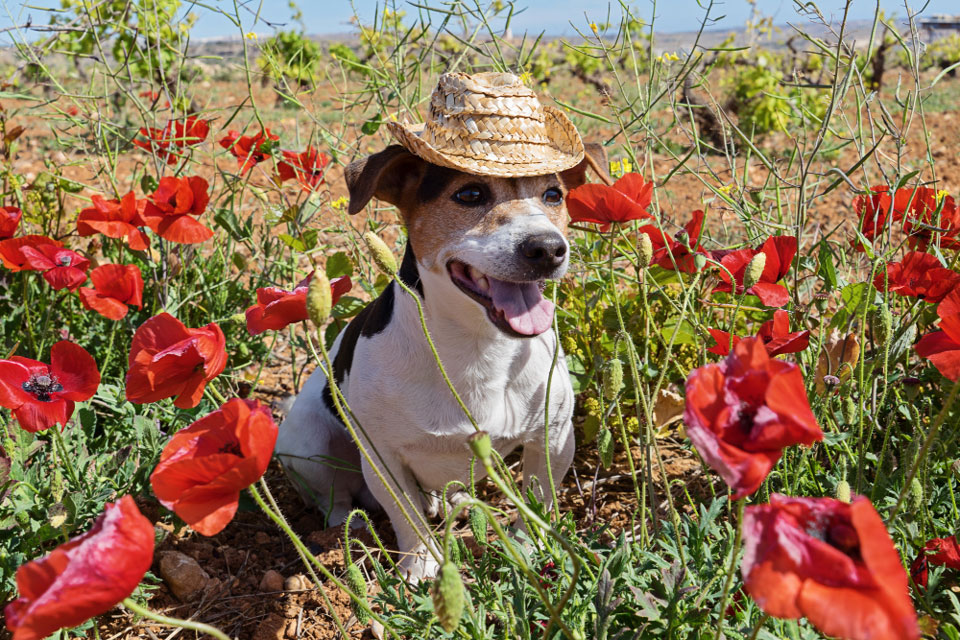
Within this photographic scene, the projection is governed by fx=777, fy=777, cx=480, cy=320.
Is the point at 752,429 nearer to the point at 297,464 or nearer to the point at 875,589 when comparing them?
the point at 875,589

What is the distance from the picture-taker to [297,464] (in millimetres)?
2965

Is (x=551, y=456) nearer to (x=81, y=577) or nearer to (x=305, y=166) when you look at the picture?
(x=305, y=166)

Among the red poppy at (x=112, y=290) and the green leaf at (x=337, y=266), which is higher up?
the red poppy at (x=112, y=290)

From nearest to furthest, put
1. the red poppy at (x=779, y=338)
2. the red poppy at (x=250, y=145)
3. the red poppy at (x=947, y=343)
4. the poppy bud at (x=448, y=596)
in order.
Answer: the poppy bud at (x=448, y=596) < the red poppy at (x=947, y=343) < the red poppy at (x=779, y=338) < the red poppy at (x=250, y=145)

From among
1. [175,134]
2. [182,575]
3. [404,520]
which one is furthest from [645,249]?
[175,134]

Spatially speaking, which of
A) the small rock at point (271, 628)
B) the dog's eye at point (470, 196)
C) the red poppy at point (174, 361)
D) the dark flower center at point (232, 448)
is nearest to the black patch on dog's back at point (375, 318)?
the dog's eye at point (470, 196)

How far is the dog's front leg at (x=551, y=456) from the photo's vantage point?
8.25 ft

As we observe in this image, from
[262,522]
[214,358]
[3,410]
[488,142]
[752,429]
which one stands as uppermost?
[488,142]

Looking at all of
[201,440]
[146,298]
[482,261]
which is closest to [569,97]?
[146,298]

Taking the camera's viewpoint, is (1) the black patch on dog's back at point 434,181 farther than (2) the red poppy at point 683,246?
Yes

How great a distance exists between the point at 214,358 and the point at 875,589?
43.0 inches

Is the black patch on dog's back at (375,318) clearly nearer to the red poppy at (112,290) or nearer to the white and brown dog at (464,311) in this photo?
the white and brown dog at (464,311)

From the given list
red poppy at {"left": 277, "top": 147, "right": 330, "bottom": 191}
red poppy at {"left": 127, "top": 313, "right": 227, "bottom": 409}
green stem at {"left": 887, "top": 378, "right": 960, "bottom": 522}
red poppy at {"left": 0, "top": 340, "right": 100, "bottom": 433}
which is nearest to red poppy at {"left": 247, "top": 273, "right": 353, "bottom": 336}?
red poppy at {"left": 127, "top": 313, "right": 227, "bottom": 409}

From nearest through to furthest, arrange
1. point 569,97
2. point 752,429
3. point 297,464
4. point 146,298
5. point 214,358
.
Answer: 1. point 752,429
2. point 214,358
3. point 297,464
4. point 146,298
5. point 569,97
